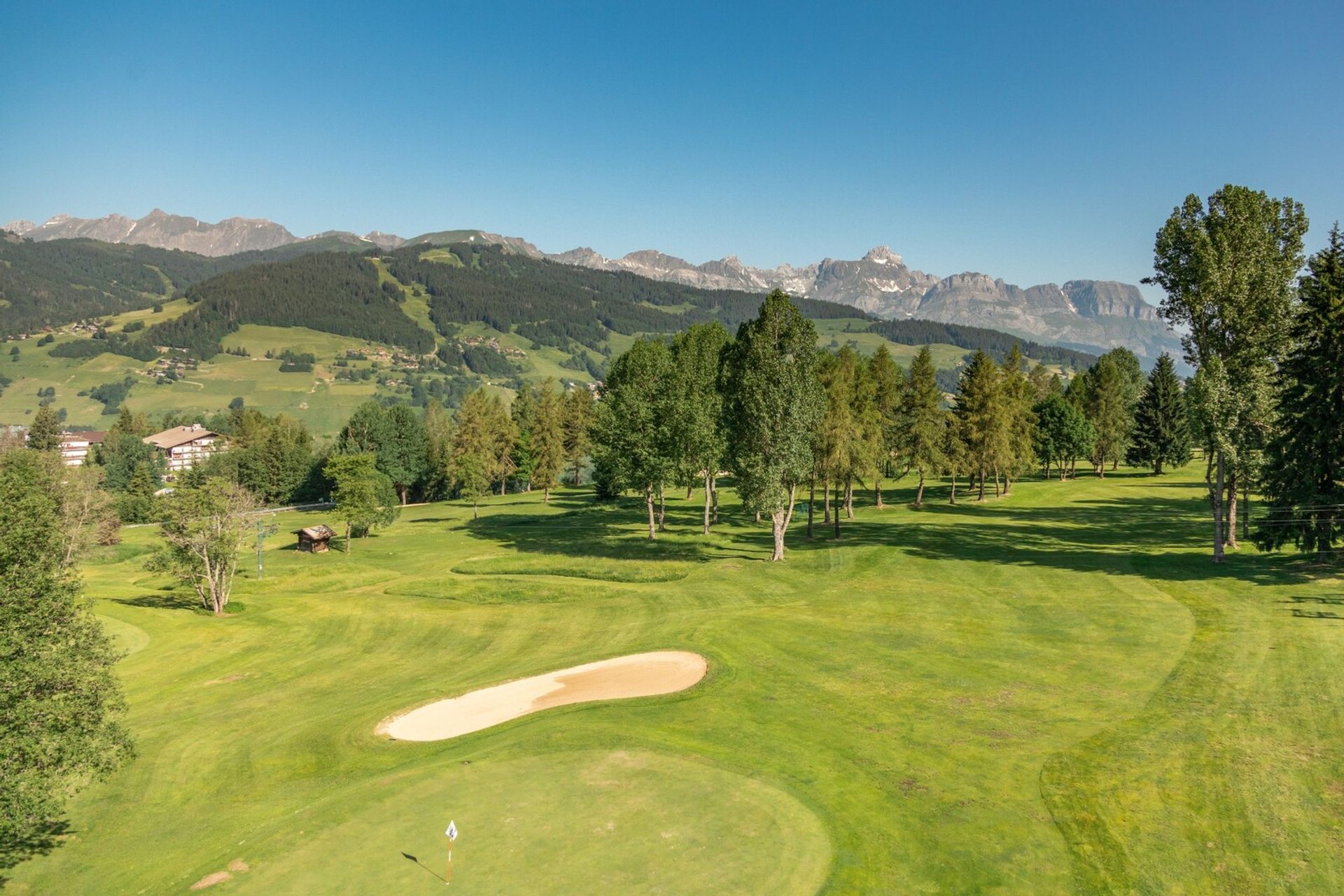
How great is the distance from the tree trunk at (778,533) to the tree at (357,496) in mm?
45880

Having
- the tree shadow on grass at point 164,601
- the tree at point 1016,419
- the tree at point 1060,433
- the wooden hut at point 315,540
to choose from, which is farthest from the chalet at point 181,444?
the tree at point 1060,433

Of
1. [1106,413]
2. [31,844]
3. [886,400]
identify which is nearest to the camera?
[31,844]

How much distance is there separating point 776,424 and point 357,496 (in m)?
51.1

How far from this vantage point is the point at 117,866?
20188 mm

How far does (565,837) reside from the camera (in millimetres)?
19188

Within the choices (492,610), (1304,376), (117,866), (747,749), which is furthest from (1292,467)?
(117,866)

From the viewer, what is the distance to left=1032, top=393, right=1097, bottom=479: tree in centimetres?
10100

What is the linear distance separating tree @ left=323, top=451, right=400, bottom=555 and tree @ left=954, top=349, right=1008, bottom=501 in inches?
2559

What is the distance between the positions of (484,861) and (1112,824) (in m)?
16.2

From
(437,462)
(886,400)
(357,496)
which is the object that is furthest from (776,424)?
(437,462)

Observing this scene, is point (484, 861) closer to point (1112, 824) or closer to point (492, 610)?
point (1112, 824)

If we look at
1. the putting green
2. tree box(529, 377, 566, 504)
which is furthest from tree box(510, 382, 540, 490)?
the putting green

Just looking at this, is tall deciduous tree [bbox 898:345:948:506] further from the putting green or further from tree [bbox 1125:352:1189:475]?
the putting green

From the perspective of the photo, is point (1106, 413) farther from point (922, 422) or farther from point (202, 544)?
point (202, 544)
